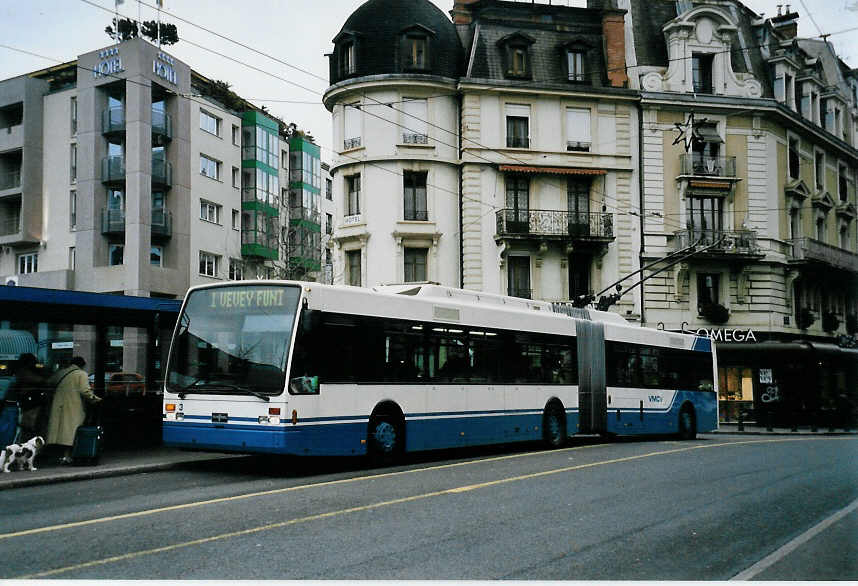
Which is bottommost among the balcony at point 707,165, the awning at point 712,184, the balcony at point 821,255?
the balcony at point 821,255

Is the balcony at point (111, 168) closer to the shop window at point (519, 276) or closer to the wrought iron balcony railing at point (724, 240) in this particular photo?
the shop window at point (519, 276)

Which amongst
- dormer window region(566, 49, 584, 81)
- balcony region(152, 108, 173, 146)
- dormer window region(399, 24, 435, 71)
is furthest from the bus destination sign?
balcony region(152, 108, 173, 146)

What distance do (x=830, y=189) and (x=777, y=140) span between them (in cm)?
579

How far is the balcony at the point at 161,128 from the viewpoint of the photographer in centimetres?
4659

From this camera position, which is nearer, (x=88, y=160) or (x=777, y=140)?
(x=777, y=140)

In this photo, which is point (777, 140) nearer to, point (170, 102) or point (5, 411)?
point (170, 102)

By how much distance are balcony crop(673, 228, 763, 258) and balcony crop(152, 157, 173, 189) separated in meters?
24.9

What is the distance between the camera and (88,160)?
46750 millimetres

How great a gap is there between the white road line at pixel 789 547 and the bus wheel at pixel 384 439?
23.7 ft

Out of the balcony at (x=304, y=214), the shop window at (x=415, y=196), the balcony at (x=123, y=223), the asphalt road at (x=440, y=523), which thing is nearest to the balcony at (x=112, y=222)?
the balcony at (x=123, y=223)

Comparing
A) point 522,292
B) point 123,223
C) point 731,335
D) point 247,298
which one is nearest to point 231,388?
point 247,298

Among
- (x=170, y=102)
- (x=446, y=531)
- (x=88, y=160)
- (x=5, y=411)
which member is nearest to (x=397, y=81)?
(x=170, y=102)

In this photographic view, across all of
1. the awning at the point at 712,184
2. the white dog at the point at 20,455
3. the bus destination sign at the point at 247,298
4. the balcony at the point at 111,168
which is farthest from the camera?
the balcony at the point at 111,168

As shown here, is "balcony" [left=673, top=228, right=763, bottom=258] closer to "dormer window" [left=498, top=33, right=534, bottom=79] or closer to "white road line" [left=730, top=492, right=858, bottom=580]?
"dormer window" [left=498, top=33, right=534, bottom=79]
